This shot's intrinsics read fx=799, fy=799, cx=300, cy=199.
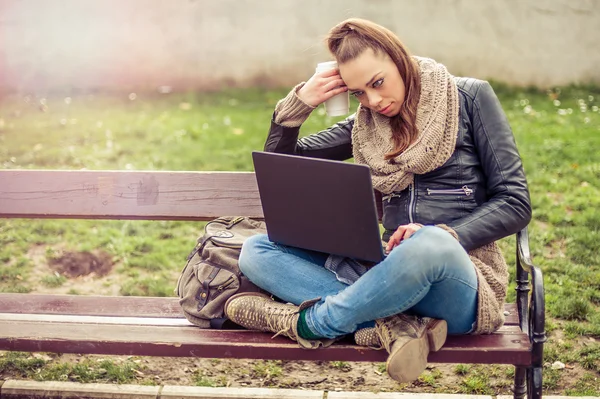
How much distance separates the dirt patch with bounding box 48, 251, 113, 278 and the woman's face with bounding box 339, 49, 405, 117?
248 centimetres

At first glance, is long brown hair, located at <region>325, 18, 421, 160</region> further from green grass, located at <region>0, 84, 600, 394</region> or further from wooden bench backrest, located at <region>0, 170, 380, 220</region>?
green grass, located at <region>0, 84, 600, 394</region>

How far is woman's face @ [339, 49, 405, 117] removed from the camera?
3045mm

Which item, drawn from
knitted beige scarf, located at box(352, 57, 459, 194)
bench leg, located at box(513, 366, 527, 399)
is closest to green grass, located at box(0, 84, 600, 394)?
bench leg, located at box(513, 366, 527, 399)

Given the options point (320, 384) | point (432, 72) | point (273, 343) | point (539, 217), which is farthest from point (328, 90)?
point (539, 217)

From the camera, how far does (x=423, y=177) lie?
3121mm

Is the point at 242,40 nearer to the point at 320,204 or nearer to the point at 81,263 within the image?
the point at 81,263

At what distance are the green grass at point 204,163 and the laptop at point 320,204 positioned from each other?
1.08 metres

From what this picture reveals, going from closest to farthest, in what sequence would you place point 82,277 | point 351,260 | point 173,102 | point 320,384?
point 351,260, point 320,384, point 82,277, point 173,102

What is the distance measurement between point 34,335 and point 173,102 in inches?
243

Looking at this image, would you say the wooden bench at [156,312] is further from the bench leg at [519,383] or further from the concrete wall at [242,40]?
the concrete wall at [242,40]

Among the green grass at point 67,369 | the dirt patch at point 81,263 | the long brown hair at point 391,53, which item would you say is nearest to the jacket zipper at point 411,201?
the long brown hair at point 391,53

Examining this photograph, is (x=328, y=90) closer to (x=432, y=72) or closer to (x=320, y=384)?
(x=432, y=72)

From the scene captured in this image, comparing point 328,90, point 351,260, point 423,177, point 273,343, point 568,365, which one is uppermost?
point 328,90

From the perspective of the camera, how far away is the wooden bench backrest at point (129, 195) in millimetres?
3631
